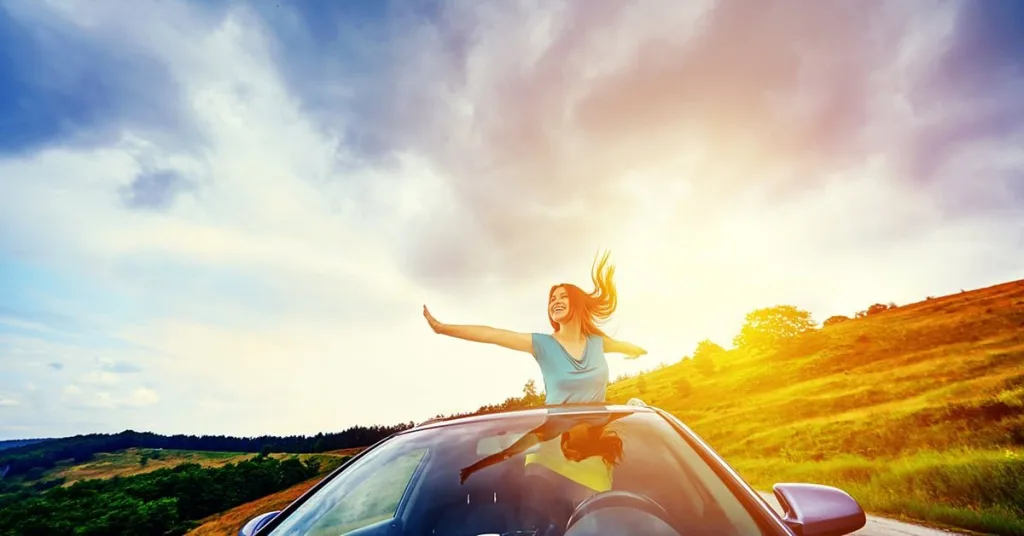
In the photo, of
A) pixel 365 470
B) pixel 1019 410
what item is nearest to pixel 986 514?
pixel 365 470

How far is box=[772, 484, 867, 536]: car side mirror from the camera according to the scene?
1.69 m

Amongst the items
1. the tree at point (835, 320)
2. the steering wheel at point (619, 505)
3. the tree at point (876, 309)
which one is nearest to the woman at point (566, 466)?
the steering wheel at point (619, 505)

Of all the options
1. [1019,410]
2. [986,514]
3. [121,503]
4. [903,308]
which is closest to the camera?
[986,514]

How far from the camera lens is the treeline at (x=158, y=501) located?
52000 millimetres

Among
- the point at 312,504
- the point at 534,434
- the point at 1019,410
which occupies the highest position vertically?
the point at 534,434

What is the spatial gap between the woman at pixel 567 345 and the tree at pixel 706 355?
65399mm

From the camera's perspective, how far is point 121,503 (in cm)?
5588

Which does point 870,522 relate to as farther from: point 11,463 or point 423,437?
point 11,463

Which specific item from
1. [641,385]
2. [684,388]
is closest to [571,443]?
[684,388]

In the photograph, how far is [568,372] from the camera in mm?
4051

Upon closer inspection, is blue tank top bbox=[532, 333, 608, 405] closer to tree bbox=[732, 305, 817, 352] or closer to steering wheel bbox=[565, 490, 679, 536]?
steering wheel bbox=[565, 490, 679, 536]

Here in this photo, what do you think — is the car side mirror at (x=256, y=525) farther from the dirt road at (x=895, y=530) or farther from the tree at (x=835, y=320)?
the tree at (x=835, y=320)

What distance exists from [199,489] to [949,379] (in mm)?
70380

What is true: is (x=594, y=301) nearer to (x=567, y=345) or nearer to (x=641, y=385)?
(x=567, y=345)
